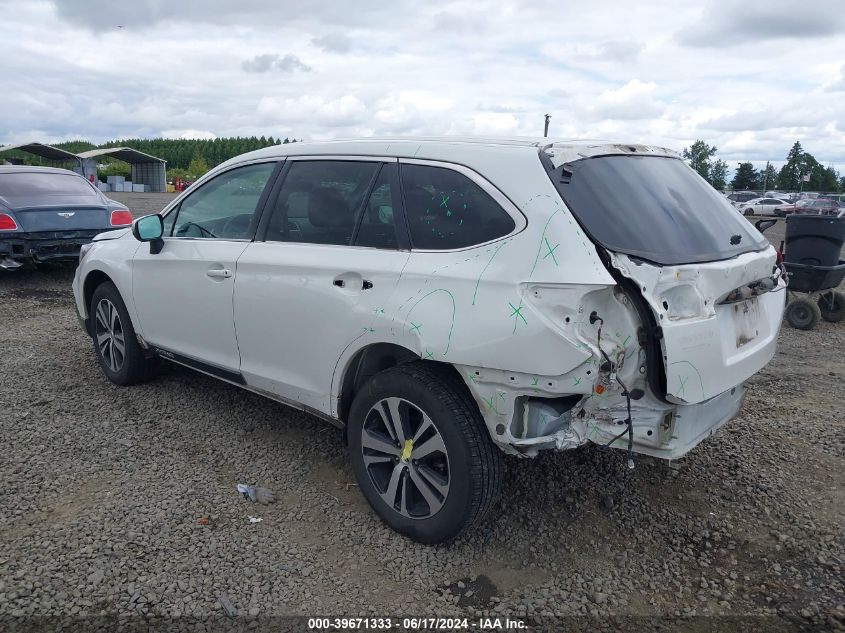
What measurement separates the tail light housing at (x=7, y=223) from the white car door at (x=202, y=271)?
201 inches

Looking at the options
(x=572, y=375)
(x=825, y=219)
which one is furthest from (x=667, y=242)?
(x=825, y=219)

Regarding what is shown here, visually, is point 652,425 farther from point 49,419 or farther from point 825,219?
point 825,219

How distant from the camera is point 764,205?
46.7m

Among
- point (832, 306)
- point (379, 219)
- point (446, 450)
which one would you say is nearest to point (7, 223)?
point (379, 219)

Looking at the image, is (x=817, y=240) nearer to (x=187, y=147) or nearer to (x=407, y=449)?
(x=407, y=449)

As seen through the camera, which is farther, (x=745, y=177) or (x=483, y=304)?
(x=745, y=177)

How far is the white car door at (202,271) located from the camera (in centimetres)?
405

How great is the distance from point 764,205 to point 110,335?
1941 inches

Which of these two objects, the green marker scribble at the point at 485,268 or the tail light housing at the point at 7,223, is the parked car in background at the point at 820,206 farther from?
the green marker scribble at the point at 485,268

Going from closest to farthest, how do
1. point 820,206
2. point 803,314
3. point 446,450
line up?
point 446,450, point 803,314, point 820,206

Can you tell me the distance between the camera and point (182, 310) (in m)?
4.37

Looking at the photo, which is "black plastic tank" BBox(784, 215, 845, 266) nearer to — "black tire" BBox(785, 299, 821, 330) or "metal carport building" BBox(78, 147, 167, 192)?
"black tire" BBox(785, 299, 821, 330)

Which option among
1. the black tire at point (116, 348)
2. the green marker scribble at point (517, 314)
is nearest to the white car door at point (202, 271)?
the black tire at point (116, 348)

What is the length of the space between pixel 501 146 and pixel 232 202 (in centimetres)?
192
